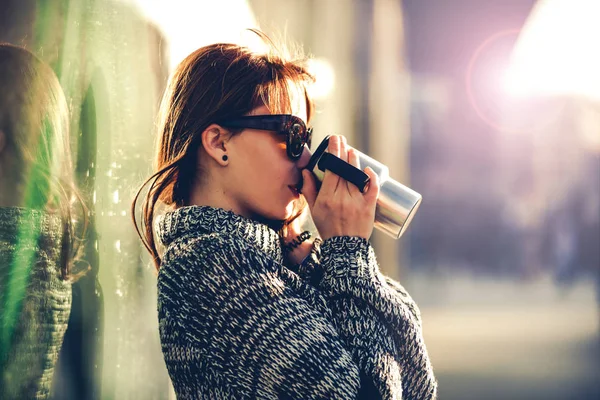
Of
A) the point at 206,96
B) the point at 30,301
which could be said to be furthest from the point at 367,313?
the point at 30,301

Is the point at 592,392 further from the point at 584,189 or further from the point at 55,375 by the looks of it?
the point at 55,375

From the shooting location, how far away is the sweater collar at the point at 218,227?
3.85 ft

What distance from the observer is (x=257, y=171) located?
4.17ft

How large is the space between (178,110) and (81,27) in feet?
1.78

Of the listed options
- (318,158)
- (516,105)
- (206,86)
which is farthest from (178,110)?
(516,105)

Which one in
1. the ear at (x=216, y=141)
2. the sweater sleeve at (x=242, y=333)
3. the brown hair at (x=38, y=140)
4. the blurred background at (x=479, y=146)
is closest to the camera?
the sweater sleeve at (x=242, y=333)

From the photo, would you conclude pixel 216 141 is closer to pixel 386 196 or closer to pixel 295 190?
pixel 295 190

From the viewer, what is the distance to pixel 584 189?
327 cm

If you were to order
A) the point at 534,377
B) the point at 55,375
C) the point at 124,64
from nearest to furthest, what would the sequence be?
the point at 55,375 → the point at 124,64 → the point at 534,377

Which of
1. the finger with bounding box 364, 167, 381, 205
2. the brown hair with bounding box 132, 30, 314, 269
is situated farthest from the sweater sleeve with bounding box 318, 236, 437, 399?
the brown hair with bounding box 132, 30, 314, 269

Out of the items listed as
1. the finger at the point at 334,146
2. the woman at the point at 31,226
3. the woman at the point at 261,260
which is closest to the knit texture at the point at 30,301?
the woman at the point at 31,226

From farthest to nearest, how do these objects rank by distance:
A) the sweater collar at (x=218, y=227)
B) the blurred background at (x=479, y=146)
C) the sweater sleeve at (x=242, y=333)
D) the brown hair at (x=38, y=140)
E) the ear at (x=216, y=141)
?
the blurred background at (x=479, y=146) < the brown hair at (x=38, y=140) < the ear at (x=216, y=141) < the sweater collar at (x=218, y=227) < the sweater sleeve at (x=242, y=333)

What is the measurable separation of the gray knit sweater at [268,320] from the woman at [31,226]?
16.9 inches

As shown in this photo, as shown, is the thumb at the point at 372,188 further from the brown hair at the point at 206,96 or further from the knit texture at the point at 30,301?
the knit texture at the point at 30,301
